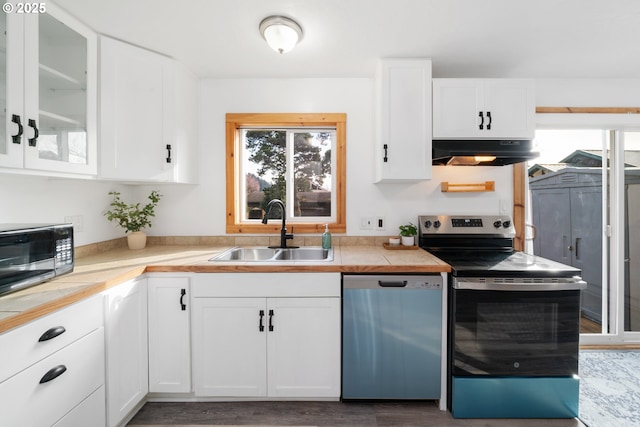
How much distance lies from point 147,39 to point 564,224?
3769 millimetres

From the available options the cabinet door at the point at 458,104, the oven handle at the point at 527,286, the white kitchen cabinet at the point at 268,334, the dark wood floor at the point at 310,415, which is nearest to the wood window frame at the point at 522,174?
the cabinet door at the point at 458,104

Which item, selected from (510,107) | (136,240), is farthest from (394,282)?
(136,240)

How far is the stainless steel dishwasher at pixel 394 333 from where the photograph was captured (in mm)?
1731

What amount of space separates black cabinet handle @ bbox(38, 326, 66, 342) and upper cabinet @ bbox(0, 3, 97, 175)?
744mm

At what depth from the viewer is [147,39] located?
185cm

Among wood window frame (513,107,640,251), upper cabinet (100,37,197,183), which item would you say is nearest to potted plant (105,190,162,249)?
upper cabinet (100,37,197,183)

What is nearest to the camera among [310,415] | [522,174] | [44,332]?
[44,332]

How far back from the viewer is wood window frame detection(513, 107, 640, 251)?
2.41 m

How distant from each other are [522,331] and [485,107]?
4.98 ft

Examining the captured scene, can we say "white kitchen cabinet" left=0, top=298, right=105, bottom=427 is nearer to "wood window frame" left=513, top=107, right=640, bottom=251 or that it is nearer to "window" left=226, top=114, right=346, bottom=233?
"window" left=226, top=114, right=346, bottom=233

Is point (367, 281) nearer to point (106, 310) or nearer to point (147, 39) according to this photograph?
point (106, 310)

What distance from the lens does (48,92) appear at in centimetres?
145

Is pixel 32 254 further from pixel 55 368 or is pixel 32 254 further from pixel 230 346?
pixel 230 346

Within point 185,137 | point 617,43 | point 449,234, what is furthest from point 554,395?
point 185,137
